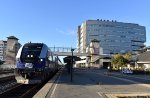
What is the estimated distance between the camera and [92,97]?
14.0 meters

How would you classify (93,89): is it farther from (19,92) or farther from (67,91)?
(19,92)

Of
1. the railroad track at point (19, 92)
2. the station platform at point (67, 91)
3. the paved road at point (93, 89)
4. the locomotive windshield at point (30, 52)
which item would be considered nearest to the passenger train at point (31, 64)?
the locomotive windshield at point (30, 52)

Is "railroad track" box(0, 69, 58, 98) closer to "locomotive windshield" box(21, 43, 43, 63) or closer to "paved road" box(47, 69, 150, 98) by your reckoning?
"paved road" box(47, 69, 150, 98)

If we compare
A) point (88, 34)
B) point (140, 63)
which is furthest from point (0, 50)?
point (140, 63)

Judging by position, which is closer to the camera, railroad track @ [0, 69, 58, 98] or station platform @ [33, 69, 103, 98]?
station platform @ [33, 69, 103, 98]

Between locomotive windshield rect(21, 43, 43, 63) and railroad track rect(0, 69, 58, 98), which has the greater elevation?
locomotive windshield rect(21, 43, 43, 63)

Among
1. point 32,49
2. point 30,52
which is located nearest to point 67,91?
point 30,52

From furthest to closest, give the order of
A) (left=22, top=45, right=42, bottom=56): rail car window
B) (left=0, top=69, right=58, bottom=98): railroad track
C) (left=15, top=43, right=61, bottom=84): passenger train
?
(left=22, top=45, right=42, bottom=56): rail car window, (left=15, top=43, right=61, bottom=84): passenger train, (left=0, top=69, right=58, bottom=98): railroad track

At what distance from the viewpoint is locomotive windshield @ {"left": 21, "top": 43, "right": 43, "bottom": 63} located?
2320 cm

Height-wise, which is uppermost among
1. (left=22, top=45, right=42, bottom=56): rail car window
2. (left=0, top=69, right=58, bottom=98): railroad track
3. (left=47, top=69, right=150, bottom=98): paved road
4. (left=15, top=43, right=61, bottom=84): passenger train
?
(left=22, top=45, right=42, bottom=56): rail car window

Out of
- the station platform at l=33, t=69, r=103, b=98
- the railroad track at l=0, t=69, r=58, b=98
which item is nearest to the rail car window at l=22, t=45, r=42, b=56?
the station platform at l=33, t=69, r=103, b=98

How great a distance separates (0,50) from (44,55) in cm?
15707

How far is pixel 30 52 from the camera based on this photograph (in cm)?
2353

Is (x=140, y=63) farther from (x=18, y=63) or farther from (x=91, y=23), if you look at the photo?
(x=91, y=23)
